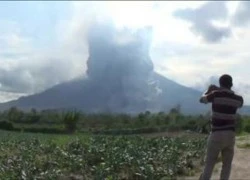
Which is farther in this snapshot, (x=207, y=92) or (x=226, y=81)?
(x=207, y=92)

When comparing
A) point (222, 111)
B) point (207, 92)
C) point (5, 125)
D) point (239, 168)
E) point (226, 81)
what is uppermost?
point (226, 81)

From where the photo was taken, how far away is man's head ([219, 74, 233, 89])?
9.85 m

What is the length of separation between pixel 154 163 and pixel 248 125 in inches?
1166

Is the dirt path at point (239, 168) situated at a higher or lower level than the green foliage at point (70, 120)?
lower

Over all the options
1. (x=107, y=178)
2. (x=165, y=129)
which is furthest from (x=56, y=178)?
(x=165, y=129)

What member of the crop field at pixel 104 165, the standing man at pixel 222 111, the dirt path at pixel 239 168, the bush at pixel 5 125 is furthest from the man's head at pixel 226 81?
the bush at pixel 5 125

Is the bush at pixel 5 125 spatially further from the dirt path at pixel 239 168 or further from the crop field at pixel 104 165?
the dirt path at pixel 239 168

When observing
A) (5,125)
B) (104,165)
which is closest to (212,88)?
(104,165)

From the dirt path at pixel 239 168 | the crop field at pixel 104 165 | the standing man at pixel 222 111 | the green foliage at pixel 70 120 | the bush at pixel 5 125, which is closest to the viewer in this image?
the standing man at pixel 222 111

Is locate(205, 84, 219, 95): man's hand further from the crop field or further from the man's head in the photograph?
the crop field

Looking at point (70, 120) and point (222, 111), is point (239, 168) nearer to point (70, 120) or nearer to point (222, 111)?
point (222, 111)

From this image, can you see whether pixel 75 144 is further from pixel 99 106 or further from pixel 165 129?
pixel 99 106

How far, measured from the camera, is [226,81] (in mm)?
9852

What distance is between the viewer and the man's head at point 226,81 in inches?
388
